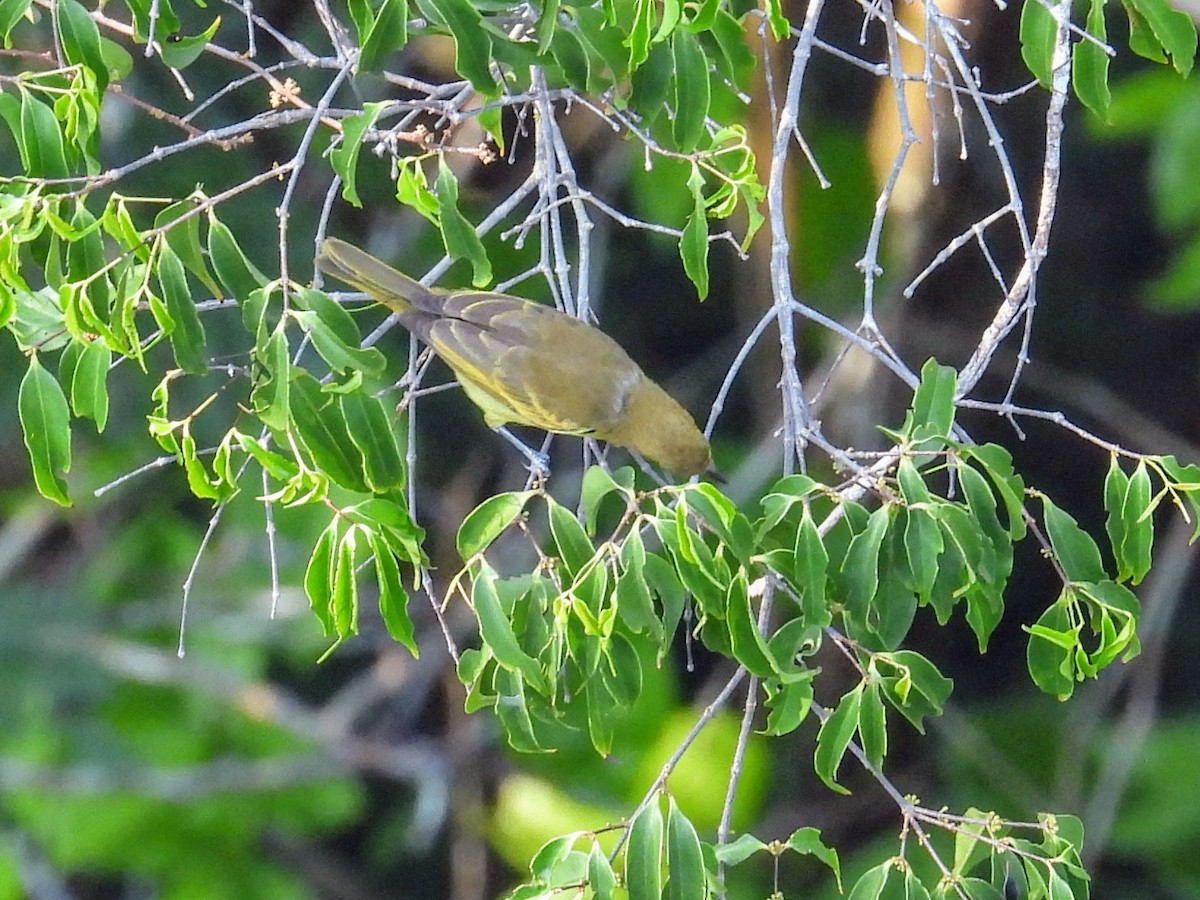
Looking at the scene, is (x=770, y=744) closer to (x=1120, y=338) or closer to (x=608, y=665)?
(x=1120, y=338)

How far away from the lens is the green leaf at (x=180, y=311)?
2.18 meters

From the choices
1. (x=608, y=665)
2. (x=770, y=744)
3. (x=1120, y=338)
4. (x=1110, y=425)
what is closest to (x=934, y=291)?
(x=1110, y=425)

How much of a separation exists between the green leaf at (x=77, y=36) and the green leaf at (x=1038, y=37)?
144cm

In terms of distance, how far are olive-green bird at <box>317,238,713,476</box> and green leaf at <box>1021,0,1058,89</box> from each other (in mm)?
1302

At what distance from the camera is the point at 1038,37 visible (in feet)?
8.24

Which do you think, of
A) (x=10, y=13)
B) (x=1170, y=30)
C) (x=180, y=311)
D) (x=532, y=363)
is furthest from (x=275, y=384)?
(x=532, y=363)

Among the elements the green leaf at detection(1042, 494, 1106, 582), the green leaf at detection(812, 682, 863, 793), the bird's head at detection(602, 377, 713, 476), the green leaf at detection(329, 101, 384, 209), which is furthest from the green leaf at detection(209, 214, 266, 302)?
the bird's head at detection(602, 377, 713, 476)

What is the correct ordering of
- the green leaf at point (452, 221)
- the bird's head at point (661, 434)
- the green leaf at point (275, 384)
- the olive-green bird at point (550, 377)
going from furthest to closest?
the bird's head at point (661, 434)
the olive-green bird at point (550, 377)
the green leaf at point (452, 221)
the green leaf at point (275, 384)

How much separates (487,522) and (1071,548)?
882mm

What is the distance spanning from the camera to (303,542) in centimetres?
563

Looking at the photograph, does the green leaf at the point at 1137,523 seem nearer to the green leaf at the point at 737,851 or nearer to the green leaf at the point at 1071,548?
the green leaf at the point at 1071,548

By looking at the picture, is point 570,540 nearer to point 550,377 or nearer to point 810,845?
point 810,845

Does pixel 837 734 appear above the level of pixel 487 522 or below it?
below

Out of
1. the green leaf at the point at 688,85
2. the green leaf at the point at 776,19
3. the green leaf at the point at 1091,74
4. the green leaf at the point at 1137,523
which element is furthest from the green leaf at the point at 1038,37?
the green leaf at the point at 1137,523
